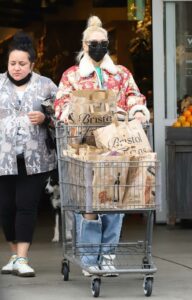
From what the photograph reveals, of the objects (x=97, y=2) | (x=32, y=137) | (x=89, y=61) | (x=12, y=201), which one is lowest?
(x=12, y=201)

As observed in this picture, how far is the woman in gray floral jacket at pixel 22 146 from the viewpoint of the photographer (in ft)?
23.3

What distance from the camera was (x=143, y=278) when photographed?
276 inches

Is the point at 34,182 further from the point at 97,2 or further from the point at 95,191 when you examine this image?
the point at 97,2

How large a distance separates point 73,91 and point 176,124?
3.19 meters

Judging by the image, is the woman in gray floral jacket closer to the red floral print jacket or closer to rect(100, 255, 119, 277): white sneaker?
the red floral print jacket

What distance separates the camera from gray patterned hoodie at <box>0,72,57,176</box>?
7102 millimetres

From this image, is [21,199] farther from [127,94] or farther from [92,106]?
[127,94]

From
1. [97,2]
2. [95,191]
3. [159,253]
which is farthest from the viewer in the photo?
[97,2]

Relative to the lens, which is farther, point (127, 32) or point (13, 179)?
point (127, 32)

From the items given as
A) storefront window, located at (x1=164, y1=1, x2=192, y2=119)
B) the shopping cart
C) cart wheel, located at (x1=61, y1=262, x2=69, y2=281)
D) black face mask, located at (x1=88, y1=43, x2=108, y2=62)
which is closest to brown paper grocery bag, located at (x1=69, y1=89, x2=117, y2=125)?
the shopping cart

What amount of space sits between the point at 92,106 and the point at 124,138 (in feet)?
1.31

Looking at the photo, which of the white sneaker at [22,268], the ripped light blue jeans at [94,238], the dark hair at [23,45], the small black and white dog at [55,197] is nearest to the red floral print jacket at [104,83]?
the dark hair at [23,45]

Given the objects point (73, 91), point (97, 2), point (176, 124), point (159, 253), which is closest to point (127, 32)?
point (97, 2)

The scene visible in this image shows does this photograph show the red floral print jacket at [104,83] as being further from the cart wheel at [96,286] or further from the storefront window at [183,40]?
the storefront window at [183,40]
